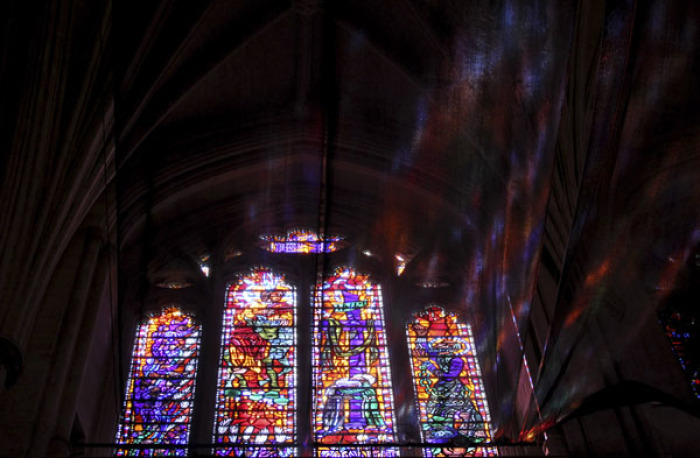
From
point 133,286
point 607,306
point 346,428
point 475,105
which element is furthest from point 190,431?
point 607,306

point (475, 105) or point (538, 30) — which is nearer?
point (538, 30)

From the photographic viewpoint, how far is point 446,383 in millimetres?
9484

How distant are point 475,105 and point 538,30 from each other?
2.05 metres

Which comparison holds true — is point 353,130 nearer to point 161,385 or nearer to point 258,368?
point 258,368

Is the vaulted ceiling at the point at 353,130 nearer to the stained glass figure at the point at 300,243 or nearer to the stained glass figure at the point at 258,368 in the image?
the stained glass figure at the point at 300,243

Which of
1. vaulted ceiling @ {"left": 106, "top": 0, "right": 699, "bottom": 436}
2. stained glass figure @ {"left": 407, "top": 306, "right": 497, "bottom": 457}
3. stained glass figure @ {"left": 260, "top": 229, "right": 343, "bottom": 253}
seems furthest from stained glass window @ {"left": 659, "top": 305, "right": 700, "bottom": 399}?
stained glass figure @ {"left": 260, "top": 229, "right": 343, "bottom": 253}

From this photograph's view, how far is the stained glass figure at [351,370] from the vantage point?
8727mm

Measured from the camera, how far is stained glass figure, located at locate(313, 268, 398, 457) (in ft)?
28.6

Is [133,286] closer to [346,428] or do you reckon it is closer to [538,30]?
[346,428]

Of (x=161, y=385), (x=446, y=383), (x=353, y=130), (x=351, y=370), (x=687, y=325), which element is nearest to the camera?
(x=687, y=325)

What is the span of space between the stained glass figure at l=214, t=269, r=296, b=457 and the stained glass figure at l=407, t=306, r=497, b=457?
157 cm

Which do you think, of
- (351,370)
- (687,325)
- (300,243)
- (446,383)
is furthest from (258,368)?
(687,325)

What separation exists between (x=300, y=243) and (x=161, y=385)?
10.7ft

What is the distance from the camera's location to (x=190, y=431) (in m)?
8.59
